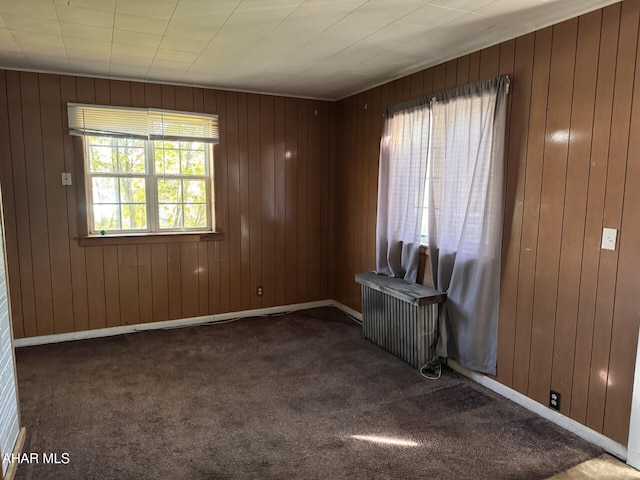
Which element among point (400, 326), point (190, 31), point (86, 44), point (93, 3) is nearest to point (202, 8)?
point (190, 31)

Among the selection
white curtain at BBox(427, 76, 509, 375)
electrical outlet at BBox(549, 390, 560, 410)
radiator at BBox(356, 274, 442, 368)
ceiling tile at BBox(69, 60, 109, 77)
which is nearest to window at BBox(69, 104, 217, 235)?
ceiling tile at BBox(69, 60, 109, 77)

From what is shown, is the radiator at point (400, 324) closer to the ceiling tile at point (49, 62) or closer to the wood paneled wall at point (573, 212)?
A: the wood paneled wall at point (573, 212)

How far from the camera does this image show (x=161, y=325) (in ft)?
14.3

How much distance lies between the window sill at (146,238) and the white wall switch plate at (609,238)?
3.40 m

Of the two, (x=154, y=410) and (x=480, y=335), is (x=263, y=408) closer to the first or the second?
(x=154, y=410)

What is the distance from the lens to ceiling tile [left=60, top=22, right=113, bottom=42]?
8.66ft

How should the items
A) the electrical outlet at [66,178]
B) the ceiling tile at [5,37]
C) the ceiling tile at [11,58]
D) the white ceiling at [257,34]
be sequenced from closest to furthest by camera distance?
the white ceiling at [257,34], the ceiling tile at [5,37], the ceiling tile at [11,58], the electrical outlet at [66,178]

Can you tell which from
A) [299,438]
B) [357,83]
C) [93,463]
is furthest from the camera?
[357,83]

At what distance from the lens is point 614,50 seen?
224 cm

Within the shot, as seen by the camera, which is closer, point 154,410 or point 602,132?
point 602,132

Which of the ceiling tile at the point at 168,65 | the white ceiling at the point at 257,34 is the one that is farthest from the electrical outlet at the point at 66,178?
the ceiling tile at the point at 168,65

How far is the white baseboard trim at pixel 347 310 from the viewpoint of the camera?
464 cm

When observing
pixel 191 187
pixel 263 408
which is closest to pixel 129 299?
pixel 191 187

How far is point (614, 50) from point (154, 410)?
341 cm
